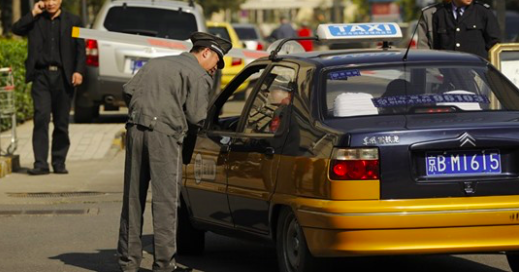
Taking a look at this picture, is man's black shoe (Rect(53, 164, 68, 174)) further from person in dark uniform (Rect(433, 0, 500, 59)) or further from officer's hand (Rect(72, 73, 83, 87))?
person in dark uniform (Rect(433, 0, 500, 59))

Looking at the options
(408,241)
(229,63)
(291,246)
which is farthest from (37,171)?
(229,63)

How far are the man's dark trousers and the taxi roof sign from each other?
230 inches

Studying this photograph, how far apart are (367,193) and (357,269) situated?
164 cm

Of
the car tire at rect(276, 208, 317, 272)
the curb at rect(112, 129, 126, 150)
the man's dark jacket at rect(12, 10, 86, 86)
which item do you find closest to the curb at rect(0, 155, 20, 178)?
the man's dark jacket at rect(12, 10, 86, 86)

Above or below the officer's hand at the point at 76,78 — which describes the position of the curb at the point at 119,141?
below

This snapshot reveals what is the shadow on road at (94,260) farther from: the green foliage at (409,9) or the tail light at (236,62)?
the green foliage at (409,9)

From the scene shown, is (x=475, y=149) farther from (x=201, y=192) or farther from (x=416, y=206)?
(x=201, y=192)

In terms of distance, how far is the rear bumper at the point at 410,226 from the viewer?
729 centimetres

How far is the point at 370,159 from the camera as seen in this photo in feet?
24.1

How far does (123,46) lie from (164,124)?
1145cm

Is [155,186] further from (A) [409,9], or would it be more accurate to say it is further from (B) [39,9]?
(A) [409,9]

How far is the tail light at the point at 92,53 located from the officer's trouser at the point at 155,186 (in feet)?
37.0

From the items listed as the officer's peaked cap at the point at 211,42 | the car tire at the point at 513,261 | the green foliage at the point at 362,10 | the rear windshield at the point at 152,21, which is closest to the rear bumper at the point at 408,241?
the car tire at the point at 513,261

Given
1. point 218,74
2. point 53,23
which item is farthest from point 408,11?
point 53,23
